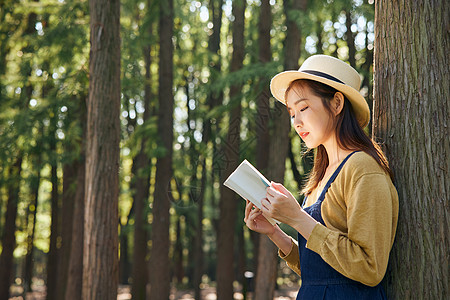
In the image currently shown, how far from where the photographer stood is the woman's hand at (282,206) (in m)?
2.23

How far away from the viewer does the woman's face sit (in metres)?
2.49

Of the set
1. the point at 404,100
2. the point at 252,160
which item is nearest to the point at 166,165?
the point at 252,160

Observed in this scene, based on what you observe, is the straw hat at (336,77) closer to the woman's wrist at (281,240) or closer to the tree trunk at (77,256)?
the woman's wrist at (281,240)

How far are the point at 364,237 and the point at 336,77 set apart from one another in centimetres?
81

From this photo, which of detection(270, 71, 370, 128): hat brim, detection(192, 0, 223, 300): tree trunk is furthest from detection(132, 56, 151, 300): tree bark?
detection(270, 71, 370, 128): hat brim

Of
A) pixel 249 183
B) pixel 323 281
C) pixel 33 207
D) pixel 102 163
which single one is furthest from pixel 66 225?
pixel 323 281

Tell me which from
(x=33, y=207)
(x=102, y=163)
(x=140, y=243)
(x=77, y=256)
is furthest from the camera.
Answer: (x=33, y=207)

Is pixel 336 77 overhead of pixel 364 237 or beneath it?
overhead

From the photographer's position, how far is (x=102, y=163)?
25.6 ft

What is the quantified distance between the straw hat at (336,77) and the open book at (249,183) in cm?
52

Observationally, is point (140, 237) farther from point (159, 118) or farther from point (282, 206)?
point (282, 206)

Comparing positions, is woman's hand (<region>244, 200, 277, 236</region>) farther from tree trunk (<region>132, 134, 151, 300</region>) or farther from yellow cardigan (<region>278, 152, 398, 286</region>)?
tree trunk (<region>132, 134, 151, 300</region>)

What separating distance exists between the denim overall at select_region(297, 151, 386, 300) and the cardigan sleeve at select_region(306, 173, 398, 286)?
102mm

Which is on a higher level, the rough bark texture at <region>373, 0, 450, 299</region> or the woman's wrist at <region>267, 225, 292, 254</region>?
the rough bark texture at <region>373, 0, 450, 299</region>
